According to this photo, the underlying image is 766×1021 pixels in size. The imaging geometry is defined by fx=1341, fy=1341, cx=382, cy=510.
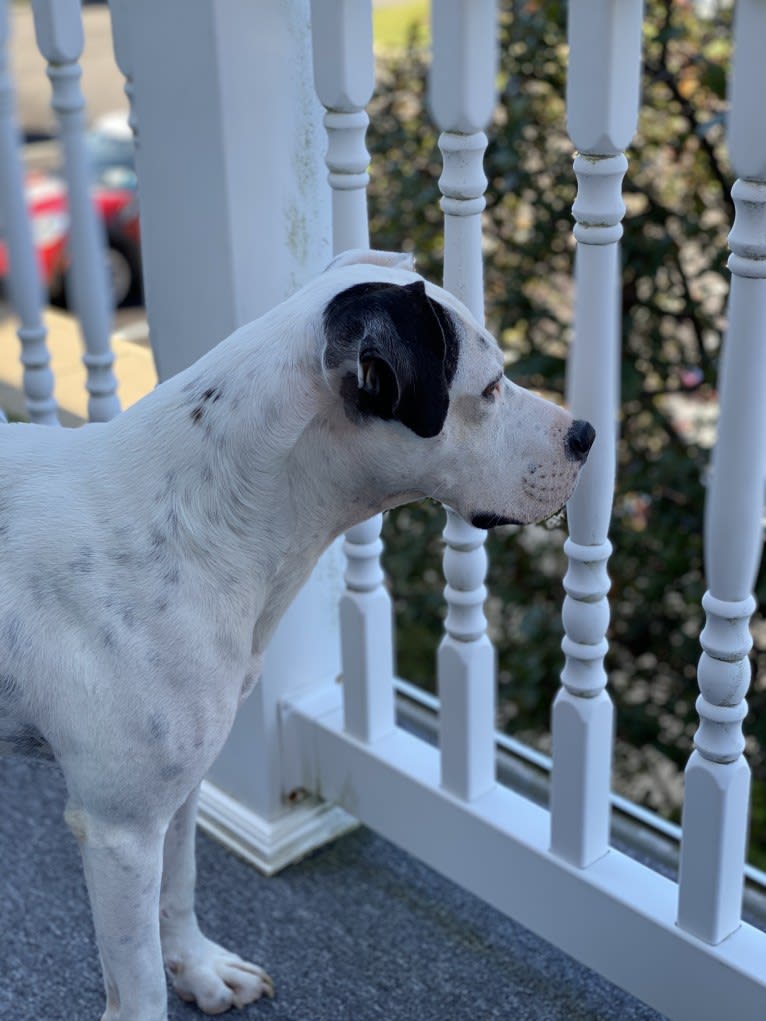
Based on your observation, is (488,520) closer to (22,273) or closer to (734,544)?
(734,544)

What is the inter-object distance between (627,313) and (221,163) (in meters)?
1.31

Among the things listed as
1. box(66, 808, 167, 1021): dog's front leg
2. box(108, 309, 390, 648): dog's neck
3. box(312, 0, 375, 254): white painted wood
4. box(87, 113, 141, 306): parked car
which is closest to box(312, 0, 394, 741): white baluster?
box(312, 0, 375, 254): white painted wood

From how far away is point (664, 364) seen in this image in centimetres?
284

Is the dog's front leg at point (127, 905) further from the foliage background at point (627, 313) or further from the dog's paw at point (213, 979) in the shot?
the foliage background at point (627, 313)

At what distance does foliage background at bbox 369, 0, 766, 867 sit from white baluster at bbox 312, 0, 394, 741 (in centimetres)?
80

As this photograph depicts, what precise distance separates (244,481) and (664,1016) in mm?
978

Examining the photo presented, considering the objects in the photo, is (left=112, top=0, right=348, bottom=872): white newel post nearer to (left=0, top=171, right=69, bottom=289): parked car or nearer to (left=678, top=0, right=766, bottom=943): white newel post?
(left=678, top=0, right=766, bottom=943): white newel post

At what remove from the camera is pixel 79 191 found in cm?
218

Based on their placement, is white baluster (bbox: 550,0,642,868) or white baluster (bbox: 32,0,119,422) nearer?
white baluster (bbox: 550,0,642,868)

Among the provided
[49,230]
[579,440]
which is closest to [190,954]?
[579,440]

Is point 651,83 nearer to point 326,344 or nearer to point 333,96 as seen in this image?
point 333,96

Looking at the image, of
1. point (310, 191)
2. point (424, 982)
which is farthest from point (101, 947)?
point (310, 191)

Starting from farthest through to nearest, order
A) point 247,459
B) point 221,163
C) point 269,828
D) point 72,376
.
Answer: point 72,376, point 269,828, point 221,163, point 247,459

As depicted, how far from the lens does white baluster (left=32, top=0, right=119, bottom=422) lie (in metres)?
2.00
